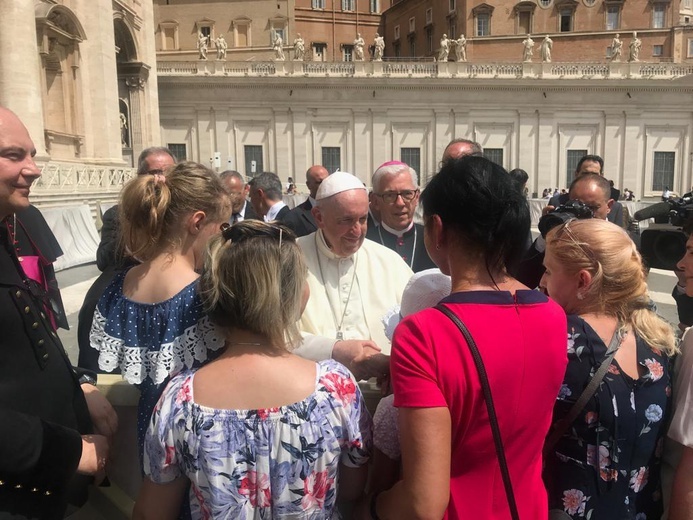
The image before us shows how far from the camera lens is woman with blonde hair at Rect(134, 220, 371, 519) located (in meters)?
1.64

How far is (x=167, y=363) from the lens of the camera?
2.06 m

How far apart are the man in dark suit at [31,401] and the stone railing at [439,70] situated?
1374 inches

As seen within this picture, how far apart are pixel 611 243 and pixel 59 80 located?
23.7m

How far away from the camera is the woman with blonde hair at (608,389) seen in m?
1.82

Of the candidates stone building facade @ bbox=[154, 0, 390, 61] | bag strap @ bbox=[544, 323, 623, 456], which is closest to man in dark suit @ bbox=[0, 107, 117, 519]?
bag strap @ bbox=[544, 323, 623, 456]

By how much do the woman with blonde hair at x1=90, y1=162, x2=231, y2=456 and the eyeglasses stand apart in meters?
1.86

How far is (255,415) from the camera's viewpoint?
1.64 metres

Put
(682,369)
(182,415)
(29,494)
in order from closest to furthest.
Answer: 1. (182,415)
2. (29,494)
3. (682,369)

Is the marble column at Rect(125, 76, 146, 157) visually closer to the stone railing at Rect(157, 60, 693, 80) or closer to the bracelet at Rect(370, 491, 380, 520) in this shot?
the stone railing at Rect(157, 60, 693, 80)

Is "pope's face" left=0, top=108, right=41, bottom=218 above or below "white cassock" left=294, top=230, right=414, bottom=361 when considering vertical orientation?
above

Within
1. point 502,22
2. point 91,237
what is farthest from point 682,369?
point 502,22

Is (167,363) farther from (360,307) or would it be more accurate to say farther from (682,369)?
(682,369)

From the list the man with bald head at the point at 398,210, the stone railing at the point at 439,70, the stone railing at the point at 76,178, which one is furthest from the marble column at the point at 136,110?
the man with bald head at the point at 398,210

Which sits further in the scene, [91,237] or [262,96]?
[262,96]
